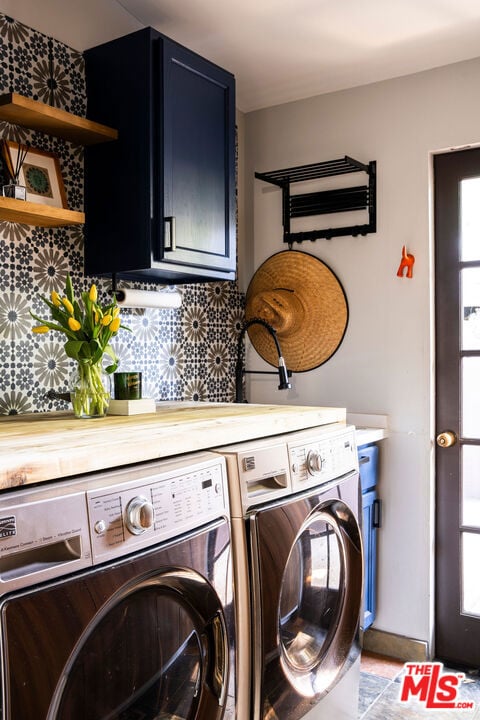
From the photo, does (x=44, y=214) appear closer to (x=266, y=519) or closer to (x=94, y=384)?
(x=94, y=384)

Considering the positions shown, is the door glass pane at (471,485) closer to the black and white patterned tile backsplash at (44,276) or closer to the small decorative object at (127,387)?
the black and white patterned tile backsplash at (44,276)

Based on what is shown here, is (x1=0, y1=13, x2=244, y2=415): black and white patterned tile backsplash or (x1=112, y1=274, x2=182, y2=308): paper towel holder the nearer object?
(x1=0, y1=13, x2=244, y2=415): black and white patterned tile backsplash

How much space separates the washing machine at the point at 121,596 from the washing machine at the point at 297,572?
0.29 ft

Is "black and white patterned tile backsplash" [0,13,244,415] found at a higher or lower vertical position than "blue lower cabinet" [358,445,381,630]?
higher

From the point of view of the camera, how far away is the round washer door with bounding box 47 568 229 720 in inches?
44.3

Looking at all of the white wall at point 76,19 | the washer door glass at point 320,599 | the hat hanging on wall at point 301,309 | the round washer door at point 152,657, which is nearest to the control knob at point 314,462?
the washer door glass at point 320,599

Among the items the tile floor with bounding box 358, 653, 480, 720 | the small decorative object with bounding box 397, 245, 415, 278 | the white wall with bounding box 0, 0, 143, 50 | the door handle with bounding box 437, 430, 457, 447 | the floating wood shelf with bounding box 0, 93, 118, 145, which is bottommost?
the tile floor with bounding box 358, 653, 480, 720

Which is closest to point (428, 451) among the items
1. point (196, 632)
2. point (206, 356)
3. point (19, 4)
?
A: point (206, 356)

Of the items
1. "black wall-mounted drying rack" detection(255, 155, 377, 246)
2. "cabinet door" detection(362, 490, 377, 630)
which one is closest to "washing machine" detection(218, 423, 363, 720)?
"cabinet door" detection(362, 490, 377, 630)

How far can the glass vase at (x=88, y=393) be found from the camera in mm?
1876

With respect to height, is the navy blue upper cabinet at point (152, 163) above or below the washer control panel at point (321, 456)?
above

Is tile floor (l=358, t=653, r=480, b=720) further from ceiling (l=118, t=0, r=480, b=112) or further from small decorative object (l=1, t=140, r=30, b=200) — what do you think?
ceiling (l=118, t=0, r=480, b=112)

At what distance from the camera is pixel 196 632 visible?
1.40 meters

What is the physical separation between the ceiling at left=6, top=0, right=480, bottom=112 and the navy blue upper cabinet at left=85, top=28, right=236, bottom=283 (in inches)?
8.0
